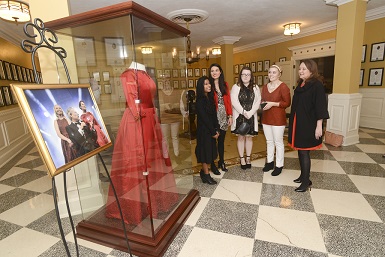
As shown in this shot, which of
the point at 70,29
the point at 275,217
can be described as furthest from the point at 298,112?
the point at 70,29

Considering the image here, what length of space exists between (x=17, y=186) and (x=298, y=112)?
3620mm

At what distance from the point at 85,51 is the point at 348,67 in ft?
13.7

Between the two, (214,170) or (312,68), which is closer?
(312,68)

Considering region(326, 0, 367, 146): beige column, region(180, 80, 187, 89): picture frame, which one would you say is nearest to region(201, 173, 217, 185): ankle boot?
region(180, 80, 187, 89): picture frame

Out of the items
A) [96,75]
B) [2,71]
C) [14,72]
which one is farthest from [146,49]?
[14,72]

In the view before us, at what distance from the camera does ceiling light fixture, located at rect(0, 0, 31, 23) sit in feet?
8.45

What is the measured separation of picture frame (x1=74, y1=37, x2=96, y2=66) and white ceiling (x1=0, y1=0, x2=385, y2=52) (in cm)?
230

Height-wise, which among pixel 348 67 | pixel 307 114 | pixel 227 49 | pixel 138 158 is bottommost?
pixel 138 158

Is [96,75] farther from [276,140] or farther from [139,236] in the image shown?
[276,140]

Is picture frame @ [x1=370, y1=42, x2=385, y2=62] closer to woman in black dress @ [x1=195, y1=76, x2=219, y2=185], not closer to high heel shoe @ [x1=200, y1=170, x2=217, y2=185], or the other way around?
woman in black dress @ [x1=195, y1=76, x2=219, y2=185]

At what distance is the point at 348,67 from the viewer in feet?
12.7

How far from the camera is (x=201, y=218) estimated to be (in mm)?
1979

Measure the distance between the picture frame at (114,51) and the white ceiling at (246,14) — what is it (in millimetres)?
2436

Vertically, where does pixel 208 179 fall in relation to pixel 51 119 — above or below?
below
